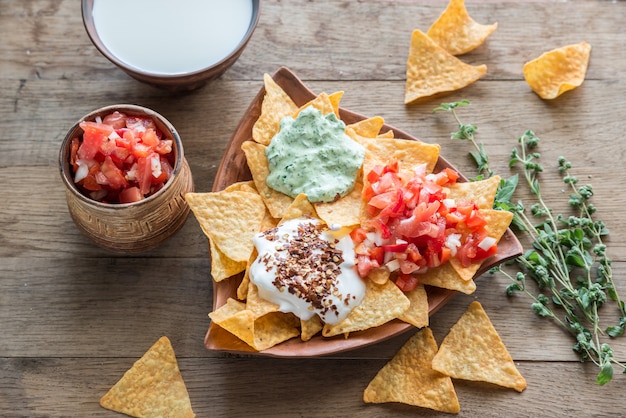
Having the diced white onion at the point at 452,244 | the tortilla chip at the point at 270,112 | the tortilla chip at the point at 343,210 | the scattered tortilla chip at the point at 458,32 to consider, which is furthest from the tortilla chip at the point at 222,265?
the scattered tortilla chip at the point at 458,32

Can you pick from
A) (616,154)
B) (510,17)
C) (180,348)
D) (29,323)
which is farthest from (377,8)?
(29,323)

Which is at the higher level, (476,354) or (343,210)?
(343,210)

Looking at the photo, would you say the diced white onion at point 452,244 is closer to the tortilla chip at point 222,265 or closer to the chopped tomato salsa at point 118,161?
the tortilla chip at point 222,265

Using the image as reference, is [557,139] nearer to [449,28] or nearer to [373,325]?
[449,28]

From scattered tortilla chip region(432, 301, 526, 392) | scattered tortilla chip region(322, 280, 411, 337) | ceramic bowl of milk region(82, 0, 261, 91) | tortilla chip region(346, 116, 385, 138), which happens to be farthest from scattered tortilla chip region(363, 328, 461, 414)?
ceramic bowl of milk region(82, 0, 261, 91)

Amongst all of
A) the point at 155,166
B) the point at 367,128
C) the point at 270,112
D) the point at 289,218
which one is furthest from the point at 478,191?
the point at 155,166

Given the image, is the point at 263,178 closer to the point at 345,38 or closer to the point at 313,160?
the point at 313,160
